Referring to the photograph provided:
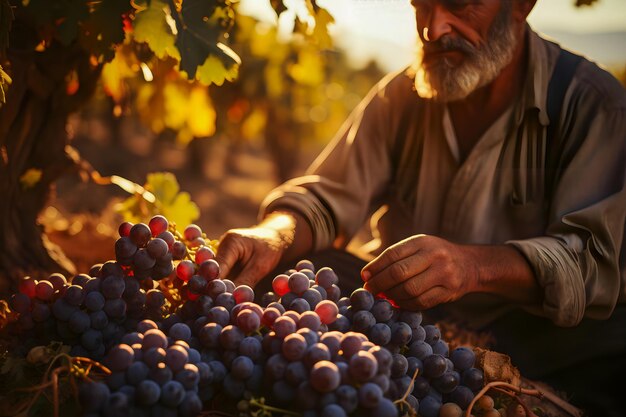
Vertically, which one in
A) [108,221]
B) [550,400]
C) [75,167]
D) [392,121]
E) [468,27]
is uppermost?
[468,27]

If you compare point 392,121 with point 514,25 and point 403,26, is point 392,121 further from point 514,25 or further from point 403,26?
point 514,25

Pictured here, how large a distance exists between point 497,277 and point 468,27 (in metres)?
0.92

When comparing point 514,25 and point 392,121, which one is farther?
point 392,121

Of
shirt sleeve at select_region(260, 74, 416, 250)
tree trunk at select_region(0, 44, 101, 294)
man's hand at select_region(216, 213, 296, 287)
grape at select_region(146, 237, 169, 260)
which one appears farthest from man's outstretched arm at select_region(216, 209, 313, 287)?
tree trunk at select_region(0, 44, 101, 294)

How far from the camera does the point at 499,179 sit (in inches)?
93.2

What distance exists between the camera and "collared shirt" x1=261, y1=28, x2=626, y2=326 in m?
2.02

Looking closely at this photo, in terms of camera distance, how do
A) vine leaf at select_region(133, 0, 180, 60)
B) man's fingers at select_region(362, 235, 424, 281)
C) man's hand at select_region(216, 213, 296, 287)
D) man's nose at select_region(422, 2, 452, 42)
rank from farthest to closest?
man's nose at select_region(422, 2, 452, 42)
man's hand at select_region(216, 213, 296, 287)
vine leaf at select_region(133, 0, 180, 60)
man's fingers at select_region(362, 235, 424, 281)

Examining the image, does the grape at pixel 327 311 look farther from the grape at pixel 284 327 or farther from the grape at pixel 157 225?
the grape at pixel 157 225

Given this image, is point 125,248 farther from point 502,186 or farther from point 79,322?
point 502,186

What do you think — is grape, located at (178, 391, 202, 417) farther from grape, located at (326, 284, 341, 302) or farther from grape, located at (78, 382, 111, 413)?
grape, located at (326, 284, 341, 302)

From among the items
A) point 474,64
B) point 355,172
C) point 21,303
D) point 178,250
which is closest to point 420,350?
point 178,250

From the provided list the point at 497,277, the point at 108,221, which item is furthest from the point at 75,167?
the point at 497,277

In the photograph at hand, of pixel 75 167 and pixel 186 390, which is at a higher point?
pixel 75 167

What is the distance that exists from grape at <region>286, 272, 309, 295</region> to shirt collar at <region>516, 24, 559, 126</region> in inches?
47.0
